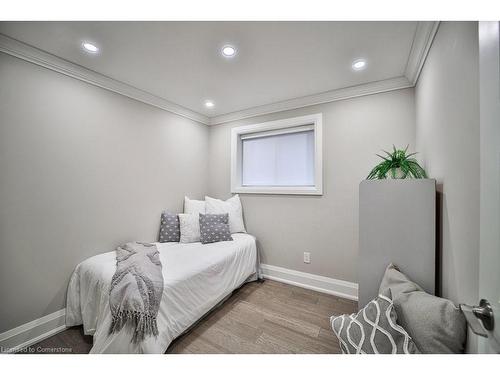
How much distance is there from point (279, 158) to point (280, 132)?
0.37 m

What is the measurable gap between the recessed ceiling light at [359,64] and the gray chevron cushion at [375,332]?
6.19 ft

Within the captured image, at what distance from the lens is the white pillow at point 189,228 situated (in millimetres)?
2513

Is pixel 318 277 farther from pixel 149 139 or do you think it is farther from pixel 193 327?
pixel 149 139

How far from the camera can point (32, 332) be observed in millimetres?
1634

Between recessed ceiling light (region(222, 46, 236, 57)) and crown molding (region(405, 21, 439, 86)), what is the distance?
133 centimetres

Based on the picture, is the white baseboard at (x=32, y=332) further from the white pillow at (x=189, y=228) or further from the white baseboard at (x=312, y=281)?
the white baseboard at (x=312, y=281)

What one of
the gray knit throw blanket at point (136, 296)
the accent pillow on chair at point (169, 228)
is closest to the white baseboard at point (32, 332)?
the gray knit throw blanket at point (136, 296)

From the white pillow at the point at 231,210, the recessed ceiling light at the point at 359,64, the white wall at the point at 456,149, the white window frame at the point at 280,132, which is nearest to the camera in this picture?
the white wall at the point at 456,149

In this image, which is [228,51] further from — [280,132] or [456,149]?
[456,149]

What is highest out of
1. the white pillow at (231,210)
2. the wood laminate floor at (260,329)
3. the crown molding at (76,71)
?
the crown molding at (76,71)

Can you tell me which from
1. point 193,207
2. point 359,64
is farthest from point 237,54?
point 193,207

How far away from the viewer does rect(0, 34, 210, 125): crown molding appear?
1540 mm

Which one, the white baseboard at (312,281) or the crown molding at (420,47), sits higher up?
the crown molding at (420,47)

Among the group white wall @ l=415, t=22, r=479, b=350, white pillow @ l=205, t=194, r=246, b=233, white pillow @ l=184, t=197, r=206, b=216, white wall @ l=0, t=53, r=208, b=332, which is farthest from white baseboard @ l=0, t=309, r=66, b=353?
white wall @ l=415, t=22, r=479, b=350
